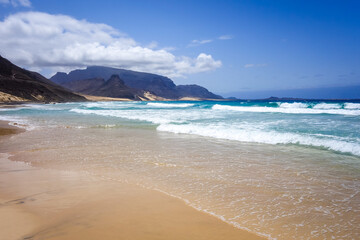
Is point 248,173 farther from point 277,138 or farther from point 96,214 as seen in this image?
point 277,138

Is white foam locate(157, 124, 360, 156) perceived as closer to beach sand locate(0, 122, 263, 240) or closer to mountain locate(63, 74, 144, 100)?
beach sand locate(0, 122, 263, 240)

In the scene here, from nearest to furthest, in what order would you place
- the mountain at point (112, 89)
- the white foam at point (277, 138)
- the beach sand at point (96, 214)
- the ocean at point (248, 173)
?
the beach sand at point (96, 214) < the ocean at point (248, 173) < the white foam at point (277, 138) < the mountain at point (112, 89)

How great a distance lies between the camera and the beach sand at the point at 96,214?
8.18ft

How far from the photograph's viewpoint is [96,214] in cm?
291

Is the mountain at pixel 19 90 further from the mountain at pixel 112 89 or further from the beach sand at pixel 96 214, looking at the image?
the mountain at pixel 112 89

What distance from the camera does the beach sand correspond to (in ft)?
8.18

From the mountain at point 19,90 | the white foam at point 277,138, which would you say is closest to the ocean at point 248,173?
the white foam at point 277,138

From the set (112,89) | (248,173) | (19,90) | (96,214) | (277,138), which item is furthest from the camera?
(112,89)

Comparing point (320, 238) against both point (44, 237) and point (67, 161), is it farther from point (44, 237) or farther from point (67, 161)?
point (67, 161)

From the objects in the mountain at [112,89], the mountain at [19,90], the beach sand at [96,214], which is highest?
the mountain at [112,89]

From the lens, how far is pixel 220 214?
9.91 ft

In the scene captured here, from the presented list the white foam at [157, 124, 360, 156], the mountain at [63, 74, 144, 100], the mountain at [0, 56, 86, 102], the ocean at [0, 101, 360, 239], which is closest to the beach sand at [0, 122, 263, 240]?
the ocean at [0, 101, 360, 239]

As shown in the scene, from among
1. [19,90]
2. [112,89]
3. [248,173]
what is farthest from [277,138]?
[112,89]

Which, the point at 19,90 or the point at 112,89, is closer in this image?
the point at 19,90
